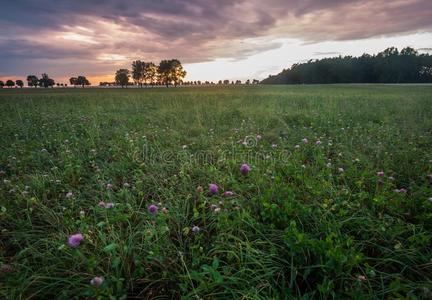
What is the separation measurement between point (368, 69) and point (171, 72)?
66932 millimetres

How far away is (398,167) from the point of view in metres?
3.39

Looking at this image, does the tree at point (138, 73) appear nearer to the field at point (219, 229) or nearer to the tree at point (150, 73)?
the tree at point (150, 73)

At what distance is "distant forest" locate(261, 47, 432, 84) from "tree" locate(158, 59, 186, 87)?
38292 mm

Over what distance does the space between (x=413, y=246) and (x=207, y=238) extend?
1553 mm

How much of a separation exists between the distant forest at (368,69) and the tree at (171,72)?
3829 centimetres

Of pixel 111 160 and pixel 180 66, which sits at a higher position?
pixel 180 66

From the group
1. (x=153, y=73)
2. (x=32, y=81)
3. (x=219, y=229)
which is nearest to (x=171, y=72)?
(x=153, y=73)

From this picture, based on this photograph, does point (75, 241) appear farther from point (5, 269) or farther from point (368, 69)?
point (368, 69)

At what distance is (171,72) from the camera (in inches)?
3497

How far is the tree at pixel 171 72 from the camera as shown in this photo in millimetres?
88500

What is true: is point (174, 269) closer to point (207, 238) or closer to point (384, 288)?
point (207, 238)

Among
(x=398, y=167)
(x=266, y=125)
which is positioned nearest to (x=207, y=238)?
(x=398, y=167)

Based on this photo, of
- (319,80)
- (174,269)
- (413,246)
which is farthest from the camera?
(319,80)

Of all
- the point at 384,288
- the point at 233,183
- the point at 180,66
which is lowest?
the point at 384,288
